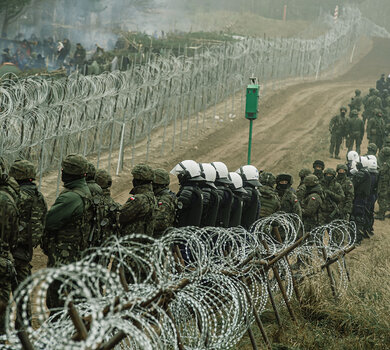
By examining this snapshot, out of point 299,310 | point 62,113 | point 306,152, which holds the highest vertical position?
point 62,113

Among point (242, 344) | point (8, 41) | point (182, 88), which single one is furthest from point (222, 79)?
point (242, 344)

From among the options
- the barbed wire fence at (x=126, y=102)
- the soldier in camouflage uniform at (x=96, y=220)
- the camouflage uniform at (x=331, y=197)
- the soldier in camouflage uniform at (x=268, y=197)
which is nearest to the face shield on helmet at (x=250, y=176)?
the soldier in camouflage uniform at (x=268, y=197)

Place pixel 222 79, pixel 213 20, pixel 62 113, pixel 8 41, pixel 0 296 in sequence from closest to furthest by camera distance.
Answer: pixel 0 296 → pixel 62 113 → pixel 222 79 → pixel 8 41 → pixel 213 20

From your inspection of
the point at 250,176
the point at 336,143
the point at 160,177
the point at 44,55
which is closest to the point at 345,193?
the point at 250,176

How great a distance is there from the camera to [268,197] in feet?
34.1

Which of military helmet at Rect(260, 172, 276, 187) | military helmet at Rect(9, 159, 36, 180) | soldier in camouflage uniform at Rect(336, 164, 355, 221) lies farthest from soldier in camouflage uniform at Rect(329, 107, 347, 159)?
military helmet at Rect(9, 159, 36, 180)

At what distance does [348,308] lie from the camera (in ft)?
24.8

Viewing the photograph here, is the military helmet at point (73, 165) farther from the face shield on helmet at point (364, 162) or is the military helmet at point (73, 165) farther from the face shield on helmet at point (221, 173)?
the face shield on helmet at point (364, 162)

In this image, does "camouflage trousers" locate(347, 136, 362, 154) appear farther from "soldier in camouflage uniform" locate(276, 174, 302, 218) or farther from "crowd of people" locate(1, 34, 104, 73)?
"soldier in camouflage uniform" locate(276, 174, 302, 218)

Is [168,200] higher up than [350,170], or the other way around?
[168,200]

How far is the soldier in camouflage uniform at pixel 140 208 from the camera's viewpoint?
22.8ft

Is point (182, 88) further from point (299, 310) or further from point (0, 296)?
point (0, 296)

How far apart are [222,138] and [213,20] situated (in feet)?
132

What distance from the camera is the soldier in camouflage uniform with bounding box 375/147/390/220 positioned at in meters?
15.9
